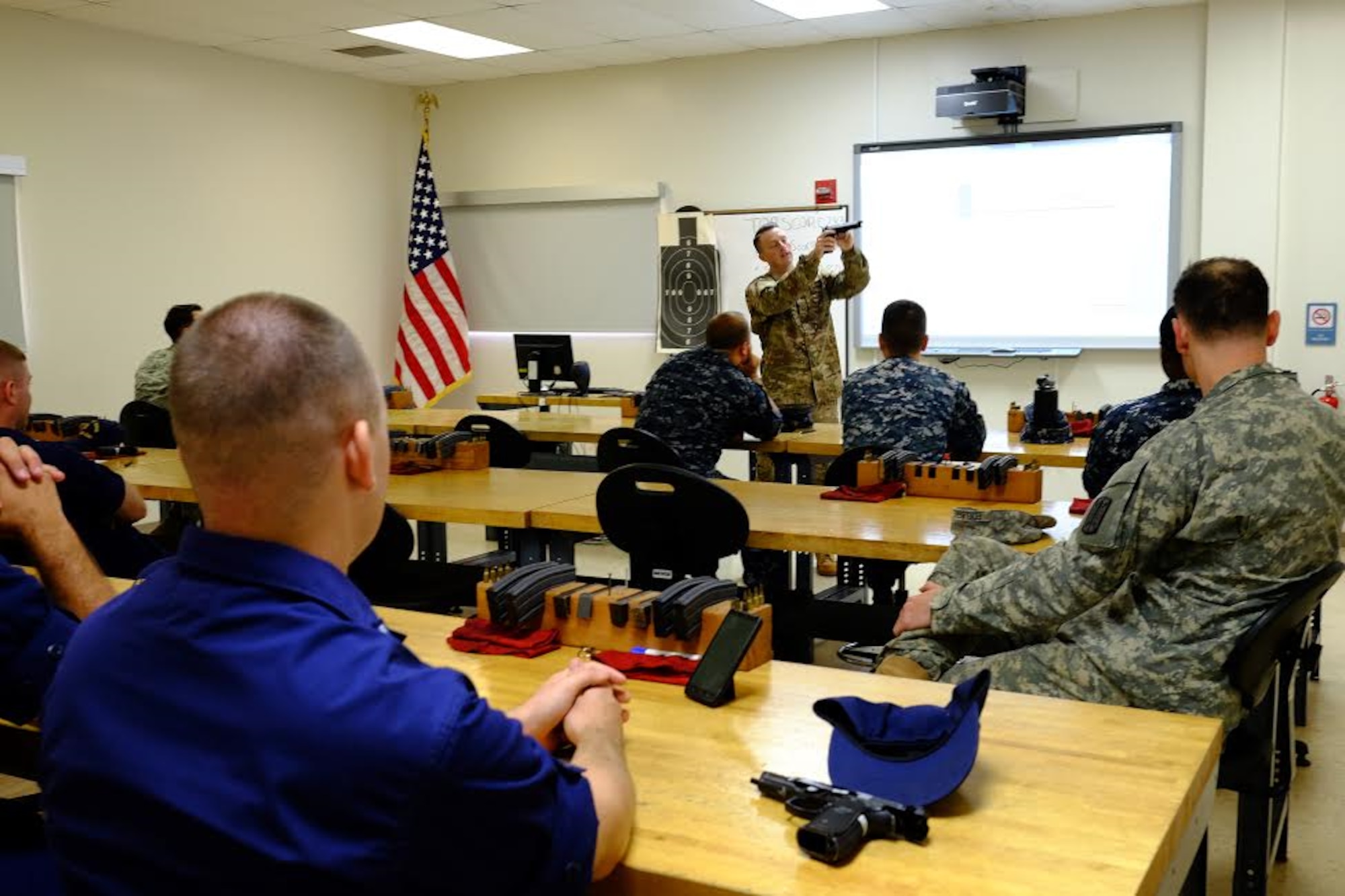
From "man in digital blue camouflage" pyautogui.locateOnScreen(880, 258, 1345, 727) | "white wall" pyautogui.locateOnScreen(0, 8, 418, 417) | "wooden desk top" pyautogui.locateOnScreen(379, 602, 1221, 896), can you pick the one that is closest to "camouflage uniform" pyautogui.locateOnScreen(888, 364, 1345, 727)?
"man in digital blue camouflage" pyautogui.locateOnScreen(880, 258, 1345, 727)

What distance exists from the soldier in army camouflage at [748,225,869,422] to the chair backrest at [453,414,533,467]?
184 cm

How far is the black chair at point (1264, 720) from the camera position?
7.89ft

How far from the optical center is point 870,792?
63.1 inches

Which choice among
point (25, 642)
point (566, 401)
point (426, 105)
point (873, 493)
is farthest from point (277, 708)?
point (426, 105)

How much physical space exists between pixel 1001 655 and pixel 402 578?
2.22 metres

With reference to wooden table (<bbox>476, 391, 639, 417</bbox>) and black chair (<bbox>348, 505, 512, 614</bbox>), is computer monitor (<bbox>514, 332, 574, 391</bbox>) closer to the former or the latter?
wooden table (<bbox>476, 391, 639, 417</bbox>)

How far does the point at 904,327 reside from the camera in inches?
197

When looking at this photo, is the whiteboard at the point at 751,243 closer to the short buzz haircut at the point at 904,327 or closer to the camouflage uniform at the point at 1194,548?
the short buzz haircut at the point at 904,327

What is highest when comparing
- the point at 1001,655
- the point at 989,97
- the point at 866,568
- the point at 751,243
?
the point at 989,97

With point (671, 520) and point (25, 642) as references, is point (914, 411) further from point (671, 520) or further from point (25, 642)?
point (25, 642)

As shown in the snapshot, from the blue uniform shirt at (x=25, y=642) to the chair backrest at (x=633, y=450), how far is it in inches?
130

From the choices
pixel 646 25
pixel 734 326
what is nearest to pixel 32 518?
pixel 734 326

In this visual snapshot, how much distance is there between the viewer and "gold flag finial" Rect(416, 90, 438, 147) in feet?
34.1

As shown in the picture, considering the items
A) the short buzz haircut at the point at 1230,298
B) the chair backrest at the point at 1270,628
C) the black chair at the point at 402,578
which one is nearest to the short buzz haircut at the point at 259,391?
the chair backrest at the point at 1270,628
